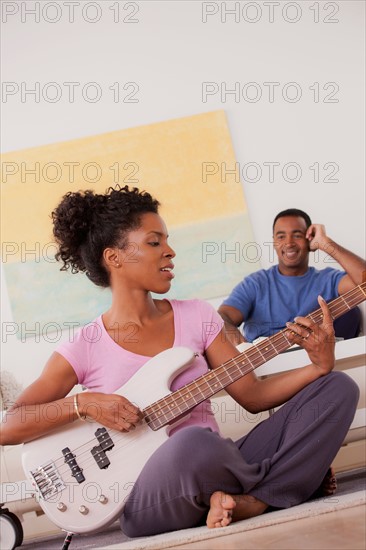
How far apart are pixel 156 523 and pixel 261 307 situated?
1.54 meters

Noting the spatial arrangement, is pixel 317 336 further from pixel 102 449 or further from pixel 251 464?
pixel 102 449

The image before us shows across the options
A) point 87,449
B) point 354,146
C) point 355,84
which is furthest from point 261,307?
point 87,449

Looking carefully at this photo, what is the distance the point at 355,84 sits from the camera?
3.88 metres

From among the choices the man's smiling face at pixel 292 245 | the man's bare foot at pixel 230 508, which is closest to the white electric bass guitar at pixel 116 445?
the man's bare foot at pixel 230 508

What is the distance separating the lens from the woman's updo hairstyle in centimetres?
219

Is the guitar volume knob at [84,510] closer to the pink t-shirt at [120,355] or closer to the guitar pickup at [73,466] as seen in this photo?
the guitar pickup at [73,466]

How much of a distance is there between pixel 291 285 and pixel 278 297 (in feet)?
0.24

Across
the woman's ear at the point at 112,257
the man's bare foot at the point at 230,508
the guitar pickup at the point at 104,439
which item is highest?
the woman's ear at the point at 112,257

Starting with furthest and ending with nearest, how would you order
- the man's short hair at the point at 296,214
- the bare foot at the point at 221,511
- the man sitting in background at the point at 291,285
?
the man's short hair at the point at 296,214, the man sitting in background at the point at 291,285, the bare foot at the point at 221,511

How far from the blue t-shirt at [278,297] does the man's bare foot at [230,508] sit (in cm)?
145

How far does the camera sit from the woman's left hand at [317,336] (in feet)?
6.09

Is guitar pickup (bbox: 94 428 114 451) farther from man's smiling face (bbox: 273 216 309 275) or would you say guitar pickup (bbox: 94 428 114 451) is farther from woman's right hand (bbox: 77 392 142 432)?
man's smiling face (bbox: 273 216 309 275)

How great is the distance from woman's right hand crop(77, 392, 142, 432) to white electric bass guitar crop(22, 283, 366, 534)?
0.05 meters

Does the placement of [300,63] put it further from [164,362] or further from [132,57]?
[164,362]
